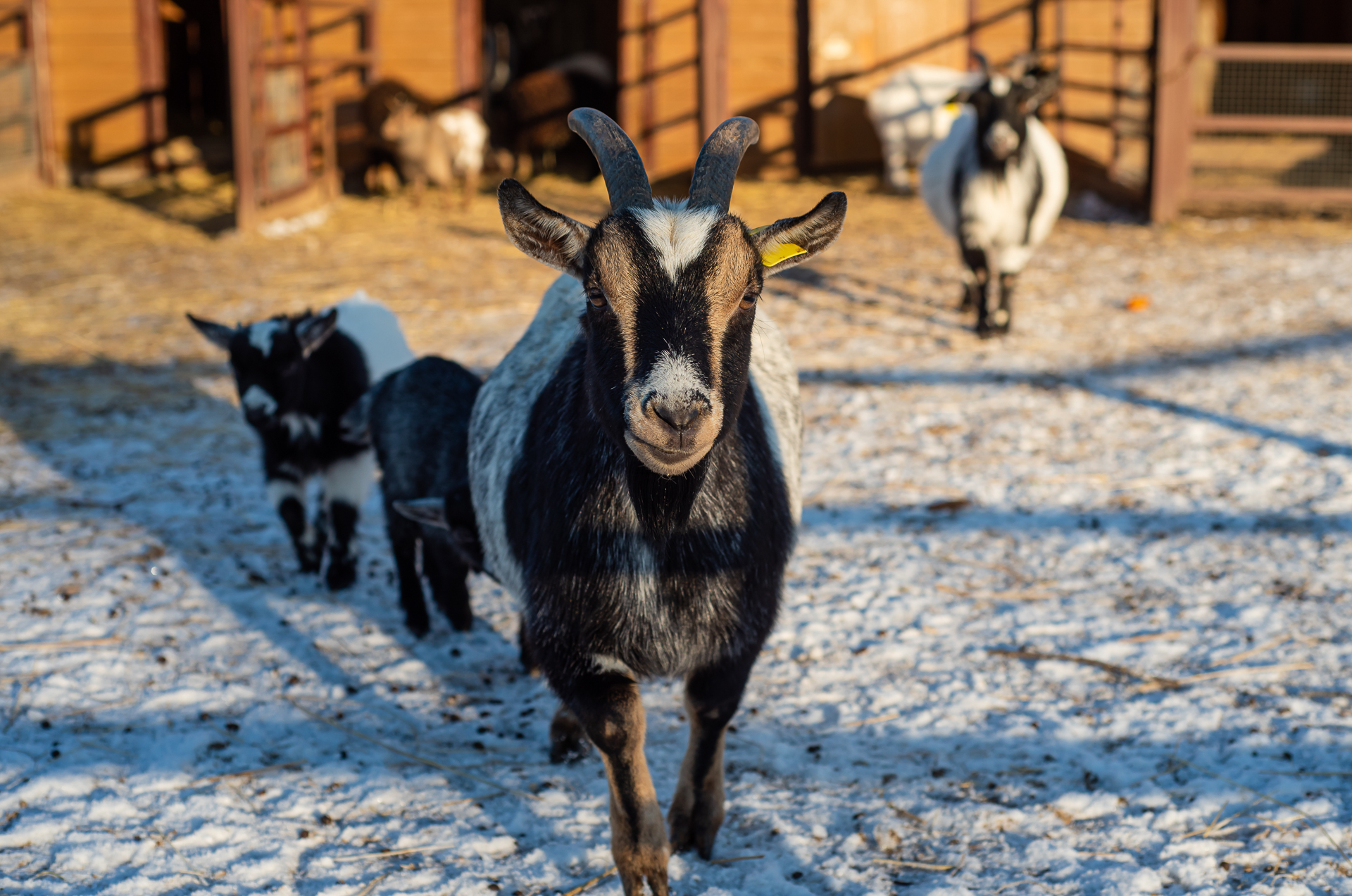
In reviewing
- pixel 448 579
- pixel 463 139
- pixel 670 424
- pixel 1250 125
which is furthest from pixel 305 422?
pixel 1250 125

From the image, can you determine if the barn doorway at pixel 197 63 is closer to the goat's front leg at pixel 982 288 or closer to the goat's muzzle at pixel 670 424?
the goat's front leg at pixel 982 288

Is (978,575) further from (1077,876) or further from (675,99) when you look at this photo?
(675,99)

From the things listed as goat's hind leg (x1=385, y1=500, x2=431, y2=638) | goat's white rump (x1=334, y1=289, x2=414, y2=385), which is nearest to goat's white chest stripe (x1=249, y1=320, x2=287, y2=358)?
goat's white rump (x1=334, y1=289, x2=414, y2=385)

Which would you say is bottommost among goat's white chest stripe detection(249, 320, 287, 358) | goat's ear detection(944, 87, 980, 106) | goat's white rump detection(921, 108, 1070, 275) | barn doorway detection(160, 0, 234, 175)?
goat's white chest stripe detection(249, 320, 287, 358)

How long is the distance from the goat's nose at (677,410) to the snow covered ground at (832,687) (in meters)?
1.30

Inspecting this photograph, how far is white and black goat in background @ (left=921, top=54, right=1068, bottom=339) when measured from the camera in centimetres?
738

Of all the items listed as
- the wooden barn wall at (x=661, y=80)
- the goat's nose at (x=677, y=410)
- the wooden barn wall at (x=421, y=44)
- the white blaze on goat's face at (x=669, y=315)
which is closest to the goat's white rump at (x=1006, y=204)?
the white blaze on goat's face at (x=669, y=315)

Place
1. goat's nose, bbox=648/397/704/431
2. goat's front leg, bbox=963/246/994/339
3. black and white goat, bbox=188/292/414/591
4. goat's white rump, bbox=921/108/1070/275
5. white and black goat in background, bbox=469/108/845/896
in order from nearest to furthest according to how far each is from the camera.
A: 1. goat's nose, bbox=648/397/704/431
2. white and black goat in background, bbox=469/108/845/896
3. black and white goat, bbox=188/292/414/591
4. goat's white rump, bbox=921/108/1070/275
5. goat's front leg, bbox=963/246/994/339

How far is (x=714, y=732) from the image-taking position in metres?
3.04

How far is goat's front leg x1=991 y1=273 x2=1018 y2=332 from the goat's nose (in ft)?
18.6

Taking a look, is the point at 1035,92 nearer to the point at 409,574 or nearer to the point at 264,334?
the point at 264,334

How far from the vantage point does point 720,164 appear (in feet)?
9.36

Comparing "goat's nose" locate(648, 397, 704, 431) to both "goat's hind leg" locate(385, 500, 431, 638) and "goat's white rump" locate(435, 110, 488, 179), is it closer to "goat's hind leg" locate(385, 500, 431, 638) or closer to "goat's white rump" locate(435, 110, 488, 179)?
"goat's hind leg" locate(385, 500, 431, 638)

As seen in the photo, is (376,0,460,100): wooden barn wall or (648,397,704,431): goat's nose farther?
(376,0,460,100): wooden barn wall
